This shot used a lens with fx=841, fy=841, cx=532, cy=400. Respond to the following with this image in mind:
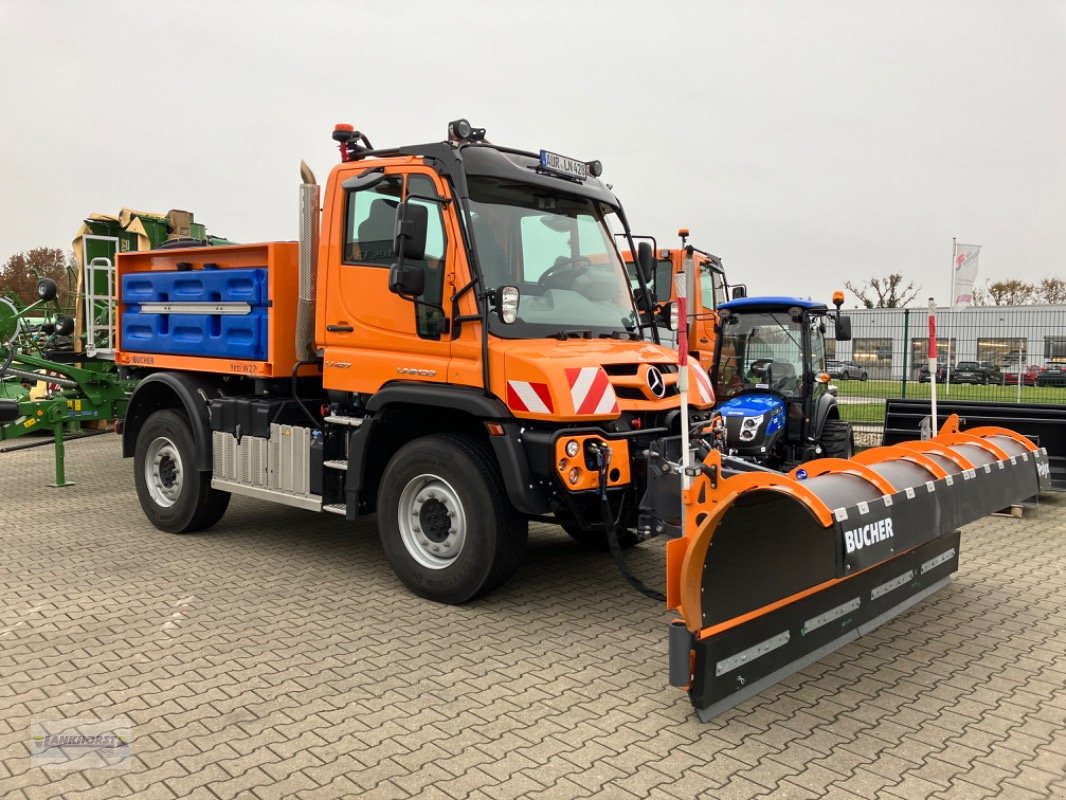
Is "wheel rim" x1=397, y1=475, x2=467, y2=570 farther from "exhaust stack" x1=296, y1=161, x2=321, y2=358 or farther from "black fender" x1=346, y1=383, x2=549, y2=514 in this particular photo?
"exhaust stack" x1=296, y1=161, x2=321, y2=358

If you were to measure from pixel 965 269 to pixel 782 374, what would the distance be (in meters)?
3.96

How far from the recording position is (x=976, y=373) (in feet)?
47.9

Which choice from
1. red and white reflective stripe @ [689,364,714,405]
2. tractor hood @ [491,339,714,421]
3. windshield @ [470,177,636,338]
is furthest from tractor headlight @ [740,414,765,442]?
tractor hood @ [491,339,714,421]

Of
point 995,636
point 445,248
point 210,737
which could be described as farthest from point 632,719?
point 445,248

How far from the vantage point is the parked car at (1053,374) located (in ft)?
47.6

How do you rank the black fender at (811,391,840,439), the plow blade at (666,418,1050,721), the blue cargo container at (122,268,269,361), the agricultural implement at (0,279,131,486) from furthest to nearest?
the black fender at (811,391,840,439)
the agricultural implement at (0,279,131,486)
the blue cargo container at (122,268,269,361)
the plow blade at (666,418,1050,721)

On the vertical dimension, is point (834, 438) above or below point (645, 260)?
below

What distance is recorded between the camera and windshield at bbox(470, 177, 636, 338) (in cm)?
534

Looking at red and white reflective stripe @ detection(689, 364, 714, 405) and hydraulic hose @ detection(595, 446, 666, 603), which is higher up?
red and white reflective stripe @ detection(689, 364, 714, 405)

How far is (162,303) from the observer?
287 inches

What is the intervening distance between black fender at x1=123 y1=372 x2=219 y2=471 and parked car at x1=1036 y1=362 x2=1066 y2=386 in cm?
1374

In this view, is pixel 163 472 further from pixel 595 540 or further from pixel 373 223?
pixel 595 540

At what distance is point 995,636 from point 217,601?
4842mm

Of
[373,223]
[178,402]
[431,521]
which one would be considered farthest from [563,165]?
[178,402]
